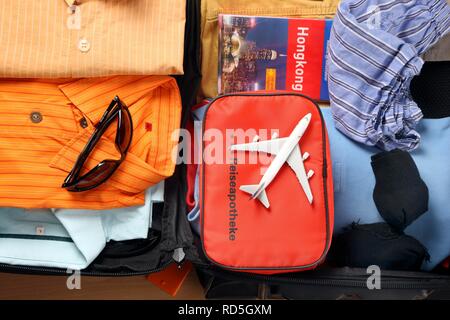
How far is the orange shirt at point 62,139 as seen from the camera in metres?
0.71

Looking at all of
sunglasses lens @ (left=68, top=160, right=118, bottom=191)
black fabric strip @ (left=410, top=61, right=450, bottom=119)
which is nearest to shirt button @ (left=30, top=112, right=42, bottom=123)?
sunglasses lens @ (left=68, top=160, right=118, bottom=191)

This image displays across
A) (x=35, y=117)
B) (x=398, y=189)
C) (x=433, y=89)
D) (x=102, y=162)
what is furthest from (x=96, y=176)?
(x=433, y=89)

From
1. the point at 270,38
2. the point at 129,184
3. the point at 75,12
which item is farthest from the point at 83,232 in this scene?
the point at 270,38

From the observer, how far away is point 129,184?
736 millimetres

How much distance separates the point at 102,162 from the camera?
0.70 metres

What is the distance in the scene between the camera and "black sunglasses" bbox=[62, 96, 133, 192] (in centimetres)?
71

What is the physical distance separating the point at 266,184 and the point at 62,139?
334 mm

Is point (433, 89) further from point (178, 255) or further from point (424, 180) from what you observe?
point (178, 255)

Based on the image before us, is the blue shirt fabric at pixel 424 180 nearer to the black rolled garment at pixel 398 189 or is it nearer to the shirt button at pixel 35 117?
the black rolled garment at pixel 398 189

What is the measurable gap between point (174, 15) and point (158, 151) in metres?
0.22

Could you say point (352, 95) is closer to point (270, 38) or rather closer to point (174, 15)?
point (270, 38)
